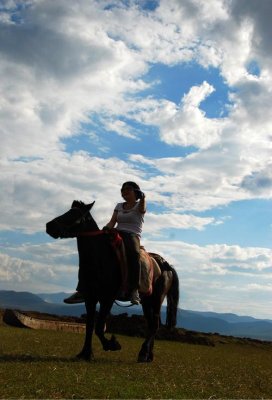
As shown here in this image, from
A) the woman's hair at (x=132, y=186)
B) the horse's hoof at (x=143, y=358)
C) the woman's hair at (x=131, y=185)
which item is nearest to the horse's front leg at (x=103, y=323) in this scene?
the horse's hoof at (x=143, y=358)

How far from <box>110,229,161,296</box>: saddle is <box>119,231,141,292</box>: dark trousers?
131 millimetres

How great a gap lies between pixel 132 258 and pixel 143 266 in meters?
0.67

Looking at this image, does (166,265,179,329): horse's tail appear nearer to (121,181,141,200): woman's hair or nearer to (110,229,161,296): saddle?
(110,229,161,296): saddle

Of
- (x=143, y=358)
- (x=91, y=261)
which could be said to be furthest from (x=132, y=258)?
(x=143, y=358)

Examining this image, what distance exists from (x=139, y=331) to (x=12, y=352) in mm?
19832

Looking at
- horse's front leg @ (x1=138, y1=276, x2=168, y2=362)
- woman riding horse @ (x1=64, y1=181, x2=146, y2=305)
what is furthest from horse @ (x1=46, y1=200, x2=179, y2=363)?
horse's front leg @ (x1=138, y1=276, x2=168, y2=362)

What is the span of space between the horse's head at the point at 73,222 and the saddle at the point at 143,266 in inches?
25.4

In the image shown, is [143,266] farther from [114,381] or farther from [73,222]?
[114,381]

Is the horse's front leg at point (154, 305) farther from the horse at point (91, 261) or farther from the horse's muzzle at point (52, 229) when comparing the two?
the horse's muzzle at point (52, 229)

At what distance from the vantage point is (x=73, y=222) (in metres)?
11.0

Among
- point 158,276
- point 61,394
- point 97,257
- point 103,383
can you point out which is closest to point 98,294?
point 97,257

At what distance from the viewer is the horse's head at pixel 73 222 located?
10.8m

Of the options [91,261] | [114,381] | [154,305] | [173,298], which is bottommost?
[114,381]

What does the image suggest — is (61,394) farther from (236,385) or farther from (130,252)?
(130,252)
